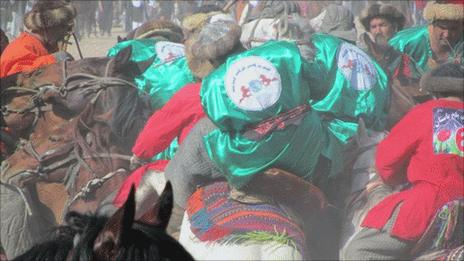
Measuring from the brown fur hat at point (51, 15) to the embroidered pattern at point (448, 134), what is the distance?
2.85m

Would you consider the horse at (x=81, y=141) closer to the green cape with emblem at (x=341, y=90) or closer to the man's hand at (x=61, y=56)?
the man's hand at (x=61, y=56)

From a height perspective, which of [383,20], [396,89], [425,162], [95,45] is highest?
[425,162]

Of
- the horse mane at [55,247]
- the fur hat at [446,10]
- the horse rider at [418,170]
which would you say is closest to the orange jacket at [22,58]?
the horse rider at [418,170]

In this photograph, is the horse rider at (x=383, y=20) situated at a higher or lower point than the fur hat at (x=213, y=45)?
lower

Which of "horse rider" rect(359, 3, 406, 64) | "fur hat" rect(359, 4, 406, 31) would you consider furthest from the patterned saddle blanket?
"fur hat" rect(359, 4, 406, 31)

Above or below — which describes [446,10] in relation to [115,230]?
below

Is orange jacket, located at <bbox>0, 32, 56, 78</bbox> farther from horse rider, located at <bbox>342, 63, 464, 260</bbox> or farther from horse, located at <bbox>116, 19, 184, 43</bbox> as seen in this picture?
horse rider, located at <bbox>342, 63, 464, 260</bbox>

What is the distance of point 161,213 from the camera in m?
2.66

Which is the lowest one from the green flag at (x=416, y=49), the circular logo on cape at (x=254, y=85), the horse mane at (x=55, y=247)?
the green flag at (x=416, y=49)

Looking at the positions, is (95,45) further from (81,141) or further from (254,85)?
(254,85)

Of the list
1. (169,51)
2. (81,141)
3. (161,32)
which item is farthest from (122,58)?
(161,32)

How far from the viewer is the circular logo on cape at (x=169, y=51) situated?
289 inches

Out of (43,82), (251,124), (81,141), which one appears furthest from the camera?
(43,82)

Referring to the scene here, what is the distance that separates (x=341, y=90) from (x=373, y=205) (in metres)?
0.66
